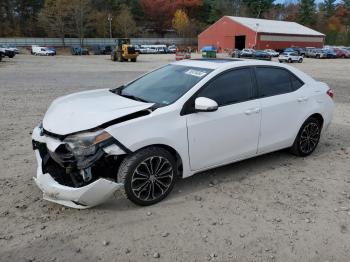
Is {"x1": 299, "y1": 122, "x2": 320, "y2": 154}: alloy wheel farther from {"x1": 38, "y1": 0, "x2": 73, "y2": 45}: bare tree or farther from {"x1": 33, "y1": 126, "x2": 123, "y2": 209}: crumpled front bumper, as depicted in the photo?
{"x1": 38, "y1": 0, "x2": 73, "y2": 45}: bare tree

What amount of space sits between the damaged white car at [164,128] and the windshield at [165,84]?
0.02 metres

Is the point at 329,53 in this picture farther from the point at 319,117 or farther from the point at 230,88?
the point at 230,88

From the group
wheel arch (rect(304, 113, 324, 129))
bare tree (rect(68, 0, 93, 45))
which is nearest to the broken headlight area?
wheel arch (rect(304, 113, 324, 129))

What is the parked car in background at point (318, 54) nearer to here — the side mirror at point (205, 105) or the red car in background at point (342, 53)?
the red car in background at point (342, 53)

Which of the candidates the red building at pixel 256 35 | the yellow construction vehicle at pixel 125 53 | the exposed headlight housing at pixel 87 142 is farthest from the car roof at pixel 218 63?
the red building at pixel 256 35

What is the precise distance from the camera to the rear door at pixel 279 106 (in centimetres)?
507

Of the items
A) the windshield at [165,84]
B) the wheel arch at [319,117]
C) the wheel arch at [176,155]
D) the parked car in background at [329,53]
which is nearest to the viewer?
the wheel arch at [176,155]

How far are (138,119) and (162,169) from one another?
0.67 metres

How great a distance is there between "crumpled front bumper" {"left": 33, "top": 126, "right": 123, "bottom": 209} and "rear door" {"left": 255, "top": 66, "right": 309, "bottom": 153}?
2.36m

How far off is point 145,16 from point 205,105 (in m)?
104

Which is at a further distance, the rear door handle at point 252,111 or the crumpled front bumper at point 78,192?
the rear door handle at point 252,111

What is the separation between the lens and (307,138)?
584cm

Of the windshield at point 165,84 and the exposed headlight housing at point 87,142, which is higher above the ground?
the windshield at point 165,84

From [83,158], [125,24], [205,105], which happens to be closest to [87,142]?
[83,158]
